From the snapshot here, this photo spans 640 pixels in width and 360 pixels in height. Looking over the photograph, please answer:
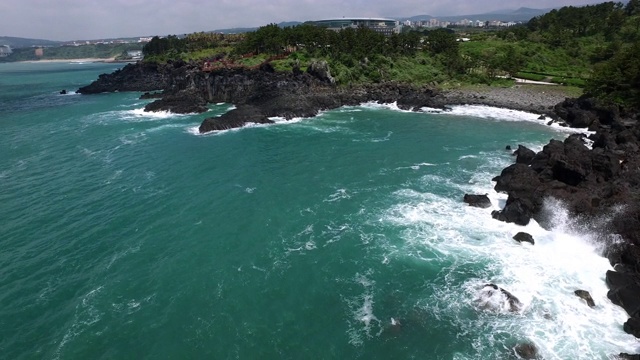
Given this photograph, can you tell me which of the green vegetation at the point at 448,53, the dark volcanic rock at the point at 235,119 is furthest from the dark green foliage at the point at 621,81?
the dark volcanic rock at the point at 235,119

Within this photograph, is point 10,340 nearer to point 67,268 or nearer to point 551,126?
point 67,268

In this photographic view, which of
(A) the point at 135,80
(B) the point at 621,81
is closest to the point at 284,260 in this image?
(B) the point at 621,81

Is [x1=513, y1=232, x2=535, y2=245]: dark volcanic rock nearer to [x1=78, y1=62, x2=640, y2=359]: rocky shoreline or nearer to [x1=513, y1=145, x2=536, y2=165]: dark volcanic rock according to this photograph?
[x1=78, y1=62, x2=640, y2=359]: rocky shoreline

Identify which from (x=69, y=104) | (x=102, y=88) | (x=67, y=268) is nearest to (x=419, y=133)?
(x=67, y=268)

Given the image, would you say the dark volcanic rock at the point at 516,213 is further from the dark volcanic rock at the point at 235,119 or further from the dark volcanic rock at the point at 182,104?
the dark volcanic rock at the point at 182,104

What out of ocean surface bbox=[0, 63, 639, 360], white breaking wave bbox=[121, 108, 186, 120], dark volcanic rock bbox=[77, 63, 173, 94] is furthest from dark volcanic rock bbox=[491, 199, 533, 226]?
dark volcanic rock bbox=[77, 63, 173, 94]

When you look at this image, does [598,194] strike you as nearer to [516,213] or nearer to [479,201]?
[516,213]
